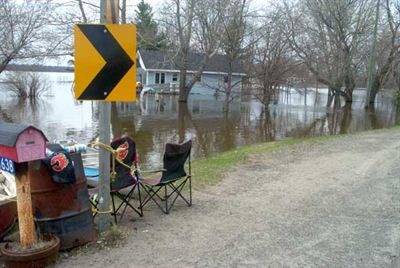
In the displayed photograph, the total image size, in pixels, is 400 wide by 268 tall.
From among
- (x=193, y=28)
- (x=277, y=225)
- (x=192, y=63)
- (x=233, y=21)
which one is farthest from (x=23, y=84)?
(x=277, y=225)

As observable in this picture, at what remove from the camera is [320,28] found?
118ft

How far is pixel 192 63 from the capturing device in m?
44.2

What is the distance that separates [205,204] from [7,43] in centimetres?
1874

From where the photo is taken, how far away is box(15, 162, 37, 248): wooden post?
3621mm

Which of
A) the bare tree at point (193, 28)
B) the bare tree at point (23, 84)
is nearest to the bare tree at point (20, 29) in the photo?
the bare tree at point (193, 28)

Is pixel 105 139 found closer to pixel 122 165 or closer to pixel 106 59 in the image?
pixel 122 165

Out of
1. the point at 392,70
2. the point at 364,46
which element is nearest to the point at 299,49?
the point at 364,46

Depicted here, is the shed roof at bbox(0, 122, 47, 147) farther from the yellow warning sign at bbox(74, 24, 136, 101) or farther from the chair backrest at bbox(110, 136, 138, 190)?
the chair backrest at bbox(110, 136, 138, 190)

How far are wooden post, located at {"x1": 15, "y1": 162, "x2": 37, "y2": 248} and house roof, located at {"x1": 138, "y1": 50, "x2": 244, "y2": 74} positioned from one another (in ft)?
117

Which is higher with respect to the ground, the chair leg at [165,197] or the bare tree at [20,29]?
the bare tree at [20,29]

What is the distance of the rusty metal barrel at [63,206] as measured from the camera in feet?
13.2

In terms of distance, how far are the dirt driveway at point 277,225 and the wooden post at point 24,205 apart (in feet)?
1.44

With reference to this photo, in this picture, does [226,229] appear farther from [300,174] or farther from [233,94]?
[233,94]

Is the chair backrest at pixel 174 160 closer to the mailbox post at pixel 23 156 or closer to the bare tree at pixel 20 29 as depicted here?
the mailbox post at pixel 23 156
